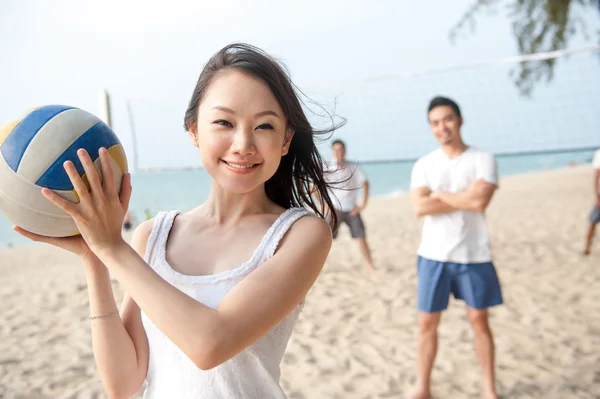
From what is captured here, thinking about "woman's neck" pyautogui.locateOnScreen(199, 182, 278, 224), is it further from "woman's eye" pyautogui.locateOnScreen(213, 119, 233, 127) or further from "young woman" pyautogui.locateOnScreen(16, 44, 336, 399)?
"woman's eye" pyautogui.locateOnScreen(213, 119, 233, 127)

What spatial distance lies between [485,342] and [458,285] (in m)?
0.37

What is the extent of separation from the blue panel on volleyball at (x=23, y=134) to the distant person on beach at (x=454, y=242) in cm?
264

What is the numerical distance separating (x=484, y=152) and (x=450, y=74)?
4410 millimetres

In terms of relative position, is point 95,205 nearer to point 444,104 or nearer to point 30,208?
point 30,208

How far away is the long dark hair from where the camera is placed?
129 centimetres

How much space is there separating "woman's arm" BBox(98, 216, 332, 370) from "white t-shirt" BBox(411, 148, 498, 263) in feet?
7.88

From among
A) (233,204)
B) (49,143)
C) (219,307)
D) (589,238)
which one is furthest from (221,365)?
(589,238)

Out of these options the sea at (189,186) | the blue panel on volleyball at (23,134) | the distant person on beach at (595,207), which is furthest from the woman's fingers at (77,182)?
the sea at (189,186)

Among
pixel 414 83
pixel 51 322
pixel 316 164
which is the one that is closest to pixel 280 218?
pixel 316 164

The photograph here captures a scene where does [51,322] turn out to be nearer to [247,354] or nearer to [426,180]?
[426,180]

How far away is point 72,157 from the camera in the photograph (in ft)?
3.87

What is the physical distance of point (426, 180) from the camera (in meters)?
3.70

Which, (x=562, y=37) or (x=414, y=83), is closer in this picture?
(x=414, y=83)

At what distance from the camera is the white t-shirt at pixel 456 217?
3.45 metres
